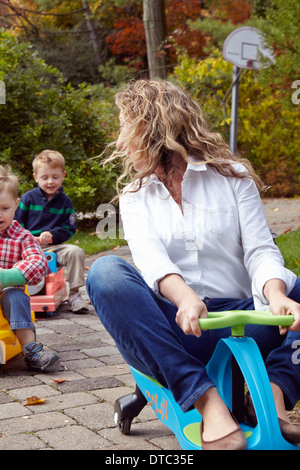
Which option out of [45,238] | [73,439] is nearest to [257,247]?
[73,439]

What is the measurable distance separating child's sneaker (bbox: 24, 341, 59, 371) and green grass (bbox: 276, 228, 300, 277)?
2.03 metres

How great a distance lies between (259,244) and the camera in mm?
2182

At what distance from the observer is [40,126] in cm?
718

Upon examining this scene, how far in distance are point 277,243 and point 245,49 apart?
117 inches

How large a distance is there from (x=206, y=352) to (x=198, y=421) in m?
0.23

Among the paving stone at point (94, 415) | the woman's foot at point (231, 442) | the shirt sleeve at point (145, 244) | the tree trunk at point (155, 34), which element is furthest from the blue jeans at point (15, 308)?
the tree trunk at point (155, 34)

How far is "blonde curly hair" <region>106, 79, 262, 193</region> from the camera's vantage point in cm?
227

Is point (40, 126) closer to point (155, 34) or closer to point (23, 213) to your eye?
point (23, 213)

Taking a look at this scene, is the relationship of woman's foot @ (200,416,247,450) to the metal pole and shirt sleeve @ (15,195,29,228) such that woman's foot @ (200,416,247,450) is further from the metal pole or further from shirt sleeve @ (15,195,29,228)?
the metal pole

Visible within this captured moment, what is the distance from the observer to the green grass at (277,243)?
16.1ft

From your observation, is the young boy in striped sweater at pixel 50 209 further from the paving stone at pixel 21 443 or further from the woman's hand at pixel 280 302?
the woman's hand at pixel 280 302

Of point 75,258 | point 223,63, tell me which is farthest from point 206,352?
point 223,63

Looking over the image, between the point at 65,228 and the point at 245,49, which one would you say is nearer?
the point at 65,228

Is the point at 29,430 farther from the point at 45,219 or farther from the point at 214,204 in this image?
the point at 45,219
